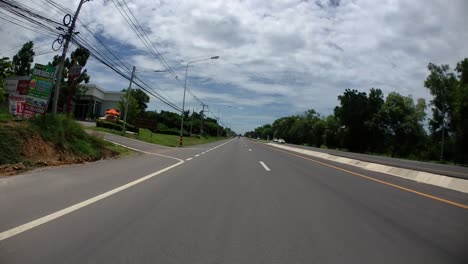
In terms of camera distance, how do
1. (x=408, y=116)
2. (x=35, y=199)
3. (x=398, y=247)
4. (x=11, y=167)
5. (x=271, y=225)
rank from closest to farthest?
(x=398, y=247) → (x=271, y=225) → (x=35, y=199) → (x=11, y=167) → (x=408, y=116)

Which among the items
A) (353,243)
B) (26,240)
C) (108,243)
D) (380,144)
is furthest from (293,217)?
(380,144)

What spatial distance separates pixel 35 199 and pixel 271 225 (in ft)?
15.1

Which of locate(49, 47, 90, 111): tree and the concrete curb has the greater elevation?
locate(49, 47, 90, 111): tree

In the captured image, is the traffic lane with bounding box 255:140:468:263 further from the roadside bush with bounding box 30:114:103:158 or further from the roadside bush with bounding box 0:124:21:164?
the roadside bush with bounding box 30:114:103:158

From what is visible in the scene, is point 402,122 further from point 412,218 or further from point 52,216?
point 52,216

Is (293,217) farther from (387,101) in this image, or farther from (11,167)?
(387,101)

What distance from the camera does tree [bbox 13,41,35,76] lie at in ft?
196

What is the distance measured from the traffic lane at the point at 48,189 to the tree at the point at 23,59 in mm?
54320

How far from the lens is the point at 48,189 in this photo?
8.93 m

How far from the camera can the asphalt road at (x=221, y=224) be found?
4844mm

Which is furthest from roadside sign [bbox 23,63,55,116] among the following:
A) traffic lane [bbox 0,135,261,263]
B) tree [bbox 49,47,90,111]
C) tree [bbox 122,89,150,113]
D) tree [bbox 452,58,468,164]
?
tree [bbox 122,89,150,113]

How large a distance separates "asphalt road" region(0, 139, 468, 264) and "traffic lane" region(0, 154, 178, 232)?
0.02m

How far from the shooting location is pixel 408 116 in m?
83.2

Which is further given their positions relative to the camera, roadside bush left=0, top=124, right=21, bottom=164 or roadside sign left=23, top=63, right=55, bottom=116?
roadside sign left=23, top=63, right=55, bottom=116
